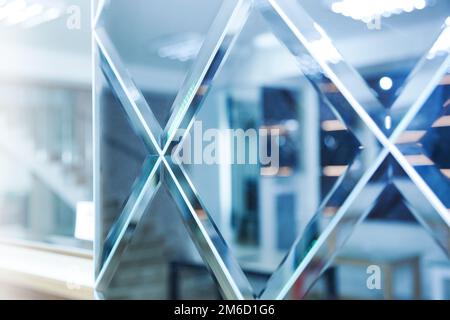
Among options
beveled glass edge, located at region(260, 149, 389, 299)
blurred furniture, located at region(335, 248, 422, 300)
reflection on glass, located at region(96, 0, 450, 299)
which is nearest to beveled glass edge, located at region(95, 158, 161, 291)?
reflection on glass, located at region(96, 0, 450, 299)

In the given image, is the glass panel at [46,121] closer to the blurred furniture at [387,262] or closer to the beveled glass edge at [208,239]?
the beveled glass edge at [208,239]

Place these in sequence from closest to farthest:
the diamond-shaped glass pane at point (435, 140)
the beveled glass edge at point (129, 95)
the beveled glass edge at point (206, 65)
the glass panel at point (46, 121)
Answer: the diamond-shaped glass pane at point (435, 140) < the beveled glass edge at point (206, 65) < the beveled glass edge at point (129, 95) < the glass panel at point (46, 121)

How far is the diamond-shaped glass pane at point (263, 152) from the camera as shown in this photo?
996 mm

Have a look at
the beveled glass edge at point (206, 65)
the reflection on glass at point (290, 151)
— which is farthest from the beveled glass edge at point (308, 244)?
the beveled glass edge at point (206, 65)

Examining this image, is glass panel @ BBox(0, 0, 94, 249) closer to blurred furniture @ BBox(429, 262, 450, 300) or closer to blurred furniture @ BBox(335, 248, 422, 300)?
blurred furniture @ BBox(335, 248, 422, 300)

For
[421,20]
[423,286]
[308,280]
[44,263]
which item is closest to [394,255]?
[423,286]

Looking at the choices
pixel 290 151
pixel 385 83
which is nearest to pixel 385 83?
pixel 385 83

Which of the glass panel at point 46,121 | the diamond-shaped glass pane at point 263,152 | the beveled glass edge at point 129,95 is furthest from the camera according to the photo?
the glass panel at point 46,121

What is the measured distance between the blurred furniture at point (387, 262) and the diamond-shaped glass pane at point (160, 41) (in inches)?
19.4

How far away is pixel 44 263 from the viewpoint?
4.89 ft

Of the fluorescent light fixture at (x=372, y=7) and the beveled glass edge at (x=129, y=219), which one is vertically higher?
the fluorescent light fixture at (x=372, y=7)

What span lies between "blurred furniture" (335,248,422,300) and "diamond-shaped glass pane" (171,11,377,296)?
0.28 feet

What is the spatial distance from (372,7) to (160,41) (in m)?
0.47
